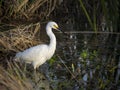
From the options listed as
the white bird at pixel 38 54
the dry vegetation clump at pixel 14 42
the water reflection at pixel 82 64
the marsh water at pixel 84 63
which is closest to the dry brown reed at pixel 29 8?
the marsh water at pixel 84 63

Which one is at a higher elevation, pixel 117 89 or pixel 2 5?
pixel 2 5

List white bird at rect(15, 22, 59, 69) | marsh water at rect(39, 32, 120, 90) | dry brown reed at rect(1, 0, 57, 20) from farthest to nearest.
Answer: dry brown reed at rect(1, 0, 57, 20) → white bird at rect(15, 22, 59, 69) → marsh water at rect(39, 32, 120, 90)

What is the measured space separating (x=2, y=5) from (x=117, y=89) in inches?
323

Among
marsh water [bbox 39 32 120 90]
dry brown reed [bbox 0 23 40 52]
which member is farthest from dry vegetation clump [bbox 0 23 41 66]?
marsh water [bbox 39 32 120 90]

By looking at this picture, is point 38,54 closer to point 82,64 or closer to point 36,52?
point 36,52

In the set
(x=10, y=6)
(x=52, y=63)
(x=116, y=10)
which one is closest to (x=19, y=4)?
(x=10, y=6)

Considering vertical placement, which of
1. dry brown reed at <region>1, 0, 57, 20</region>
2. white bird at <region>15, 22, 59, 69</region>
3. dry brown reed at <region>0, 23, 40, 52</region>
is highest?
dry brown reed at <region>1, 0, 57, 20</region>

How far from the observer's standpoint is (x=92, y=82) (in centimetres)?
638

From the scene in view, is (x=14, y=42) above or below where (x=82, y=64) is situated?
above

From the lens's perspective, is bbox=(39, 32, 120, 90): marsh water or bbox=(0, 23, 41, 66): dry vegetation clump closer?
bbox=(39, 32, 120, 90): marsh water

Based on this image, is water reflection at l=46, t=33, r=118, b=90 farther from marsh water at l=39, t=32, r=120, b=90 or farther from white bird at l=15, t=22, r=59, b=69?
white bird at l=15, t=22, r=59, b=69

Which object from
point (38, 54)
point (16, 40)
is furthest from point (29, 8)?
point (38, 54)

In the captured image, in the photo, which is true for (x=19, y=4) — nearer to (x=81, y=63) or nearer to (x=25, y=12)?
(x=25, y=12)

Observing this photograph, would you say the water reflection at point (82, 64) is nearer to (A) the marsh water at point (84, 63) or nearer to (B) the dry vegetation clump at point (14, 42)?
(A) the marsh water at point (84, 63)
